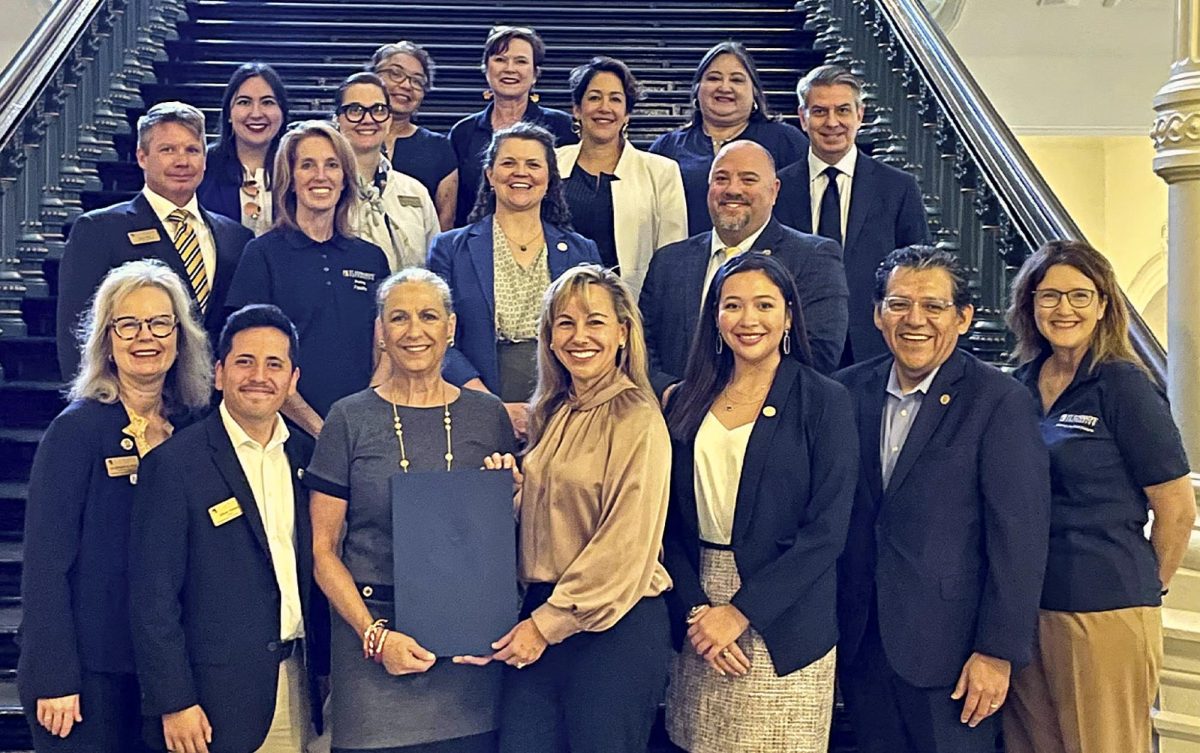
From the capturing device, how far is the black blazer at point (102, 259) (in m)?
3.70

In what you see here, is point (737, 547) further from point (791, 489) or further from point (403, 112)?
point (403, 112)

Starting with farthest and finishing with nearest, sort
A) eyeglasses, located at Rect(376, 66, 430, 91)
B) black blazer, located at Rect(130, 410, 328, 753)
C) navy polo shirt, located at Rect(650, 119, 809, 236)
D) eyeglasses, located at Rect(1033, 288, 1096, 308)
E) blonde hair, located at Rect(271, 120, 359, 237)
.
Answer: eyeglasses, located at Rect(376, 66, 430, 91)
navy polo shirt, located at Rect(650, 119, 809, 236)
blonde hair, located at Rect(271, 120, 359, 237)
eyeglasses, located at Rect(1033, 288, 1096, 308)
black blazer, located at Rect(130, 410, 328, 753)

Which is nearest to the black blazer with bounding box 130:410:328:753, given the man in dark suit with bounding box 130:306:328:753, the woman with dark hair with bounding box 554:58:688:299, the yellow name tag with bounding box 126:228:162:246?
the man in dark suit with bounding box 130:306:328:753

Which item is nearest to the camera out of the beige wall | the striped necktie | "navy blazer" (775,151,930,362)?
the striped necktie

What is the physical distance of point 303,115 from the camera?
6395 mm

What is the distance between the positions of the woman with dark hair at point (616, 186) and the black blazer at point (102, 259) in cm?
109

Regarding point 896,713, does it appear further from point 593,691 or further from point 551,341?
point 551,341

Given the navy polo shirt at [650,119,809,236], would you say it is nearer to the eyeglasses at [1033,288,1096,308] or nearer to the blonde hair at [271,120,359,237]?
the blonde hair at [271,120,359,237]

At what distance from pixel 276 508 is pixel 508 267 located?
0.98 metres

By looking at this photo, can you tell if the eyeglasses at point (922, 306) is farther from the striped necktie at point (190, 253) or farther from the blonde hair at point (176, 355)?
the striped necktie at point (190, 253)

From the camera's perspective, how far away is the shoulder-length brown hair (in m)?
3.17

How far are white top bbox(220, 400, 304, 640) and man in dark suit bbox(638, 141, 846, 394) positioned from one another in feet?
3.16

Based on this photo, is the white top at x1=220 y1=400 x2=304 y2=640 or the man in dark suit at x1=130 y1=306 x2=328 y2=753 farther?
the white top at x1=220 y1=400 x2=304 y2=640

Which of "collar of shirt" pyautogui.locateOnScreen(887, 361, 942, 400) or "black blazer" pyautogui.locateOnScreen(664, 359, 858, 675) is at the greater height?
"collar of shirt" pyautogui.locateOnScreen(887, 361, 942, 400)
